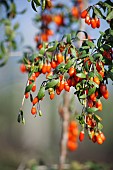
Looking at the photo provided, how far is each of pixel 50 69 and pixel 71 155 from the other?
5.50 m

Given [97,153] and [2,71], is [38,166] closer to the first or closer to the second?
[2,71]

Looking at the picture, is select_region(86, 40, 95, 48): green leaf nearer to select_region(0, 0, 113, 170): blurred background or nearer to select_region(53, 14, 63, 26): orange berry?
select_region(53, 14, 63, 26): orange berry

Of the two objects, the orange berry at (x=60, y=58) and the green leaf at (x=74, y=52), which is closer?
the green leaf at (x=74, y=52)

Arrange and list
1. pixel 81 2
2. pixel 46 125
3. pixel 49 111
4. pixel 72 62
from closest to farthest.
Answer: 1. pixel 72 62
2. pixel 81 2
3. pixel 49 111
4. pixel 46 125

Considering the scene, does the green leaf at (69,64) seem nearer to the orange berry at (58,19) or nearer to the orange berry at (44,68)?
the orange berry at (44,68)

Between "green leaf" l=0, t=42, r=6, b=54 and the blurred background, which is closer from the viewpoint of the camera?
"green leaf" l=0, t=42, r=6, b=54

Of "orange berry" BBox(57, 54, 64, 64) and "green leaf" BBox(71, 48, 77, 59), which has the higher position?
"orange berry" BBox(57, 54, 64, 64)

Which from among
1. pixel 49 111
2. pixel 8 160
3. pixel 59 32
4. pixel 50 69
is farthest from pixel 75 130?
pixel 49 111

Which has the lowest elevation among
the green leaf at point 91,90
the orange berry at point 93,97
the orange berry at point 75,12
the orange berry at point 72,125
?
the orange berry at point 93,97

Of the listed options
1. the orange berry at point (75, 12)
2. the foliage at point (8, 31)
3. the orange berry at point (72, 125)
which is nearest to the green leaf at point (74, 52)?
the foliage at point (8, 31)

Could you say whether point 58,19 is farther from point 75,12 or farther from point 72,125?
point 72,125

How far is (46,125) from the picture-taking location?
7707 mm

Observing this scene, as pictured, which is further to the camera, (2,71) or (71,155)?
(71,155)

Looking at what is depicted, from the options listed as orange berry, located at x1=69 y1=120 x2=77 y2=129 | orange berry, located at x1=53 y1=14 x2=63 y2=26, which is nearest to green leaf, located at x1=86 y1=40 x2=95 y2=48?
orange berry, located at x1=53 y1=14 x2=63 y2=26
